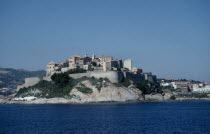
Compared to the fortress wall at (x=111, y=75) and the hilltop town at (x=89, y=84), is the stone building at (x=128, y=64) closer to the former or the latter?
the hilltop town at (x=89, y=84)

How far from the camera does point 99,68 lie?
7456cm

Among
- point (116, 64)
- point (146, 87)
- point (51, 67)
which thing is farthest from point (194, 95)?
point (51, 67)

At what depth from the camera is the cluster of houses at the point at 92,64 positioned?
7456cm

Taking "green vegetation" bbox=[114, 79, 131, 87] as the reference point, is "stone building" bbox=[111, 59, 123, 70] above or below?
above

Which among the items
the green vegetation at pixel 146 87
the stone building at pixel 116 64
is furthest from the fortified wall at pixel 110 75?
the stone building at pixel 116 64

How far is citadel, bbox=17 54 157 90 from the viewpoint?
67.6 metres

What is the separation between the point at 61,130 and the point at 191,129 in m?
10.9

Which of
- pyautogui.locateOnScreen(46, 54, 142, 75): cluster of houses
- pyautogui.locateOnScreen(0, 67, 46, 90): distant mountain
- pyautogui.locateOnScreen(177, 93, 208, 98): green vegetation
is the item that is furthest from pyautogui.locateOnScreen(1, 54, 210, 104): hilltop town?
pyautogui.locateOnScreen(0, 67, 46, 90): distant mountain

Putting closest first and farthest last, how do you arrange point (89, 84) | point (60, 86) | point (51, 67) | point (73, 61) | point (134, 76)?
point (89, 84), point (60, 86), point (134, 76), point (73, 61), point (51, 67)

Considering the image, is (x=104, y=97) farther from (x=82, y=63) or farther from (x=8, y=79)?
(x=8, y=79)

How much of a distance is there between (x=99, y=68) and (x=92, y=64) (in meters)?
3.01

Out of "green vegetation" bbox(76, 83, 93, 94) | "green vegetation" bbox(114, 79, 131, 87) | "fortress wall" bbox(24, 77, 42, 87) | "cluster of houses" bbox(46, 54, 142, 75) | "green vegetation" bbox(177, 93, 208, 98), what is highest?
"cluster of houses" bbox(46, 54, 142, 75)

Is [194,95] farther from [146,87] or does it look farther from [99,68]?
[99,68]

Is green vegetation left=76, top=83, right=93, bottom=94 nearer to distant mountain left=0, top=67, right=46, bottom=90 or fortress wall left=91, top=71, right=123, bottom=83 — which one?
fortress wall left=91, top=71, right=123, bottom=83
